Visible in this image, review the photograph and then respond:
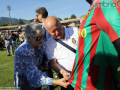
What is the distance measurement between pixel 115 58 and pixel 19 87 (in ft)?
4.70

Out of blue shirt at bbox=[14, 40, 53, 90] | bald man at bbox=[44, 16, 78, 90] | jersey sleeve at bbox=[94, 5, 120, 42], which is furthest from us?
bald man at bbox=[44, 16, 78, 90]

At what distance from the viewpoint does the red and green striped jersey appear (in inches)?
34.4

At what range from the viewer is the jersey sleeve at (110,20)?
0.84 meters

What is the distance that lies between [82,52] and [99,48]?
20 centimetres

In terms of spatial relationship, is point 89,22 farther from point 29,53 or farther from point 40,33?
point 29,53

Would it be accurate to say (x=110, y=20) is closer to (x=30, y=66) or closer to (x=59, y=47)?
(x=59, y=47)

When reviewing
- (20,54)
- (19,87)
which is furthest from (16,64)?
(19,87)

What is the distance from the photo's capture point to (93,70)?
1.17m

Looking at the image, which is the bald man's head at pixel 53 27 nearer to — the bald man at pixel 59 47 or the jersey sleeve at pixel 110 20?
the bald man at pixel 59 47

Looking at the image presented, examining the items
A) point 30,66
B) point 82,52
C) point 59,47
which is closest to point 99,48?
point 82,52

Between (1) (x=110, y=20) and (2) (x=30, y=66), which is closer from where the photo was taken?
(1) (x=110, y=20)

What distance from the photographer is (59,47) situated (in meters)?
1.71

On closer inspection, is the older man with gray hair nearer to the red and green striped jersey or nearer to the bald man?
the bald man

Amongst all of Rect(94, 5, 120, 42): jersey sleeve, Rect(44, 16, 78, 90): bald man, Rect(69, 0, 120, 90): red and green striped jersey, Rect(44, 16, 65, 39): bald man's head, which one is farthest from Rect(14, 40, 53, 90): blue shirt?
Rect(94, 5, 120, 42): jersey sleeve
